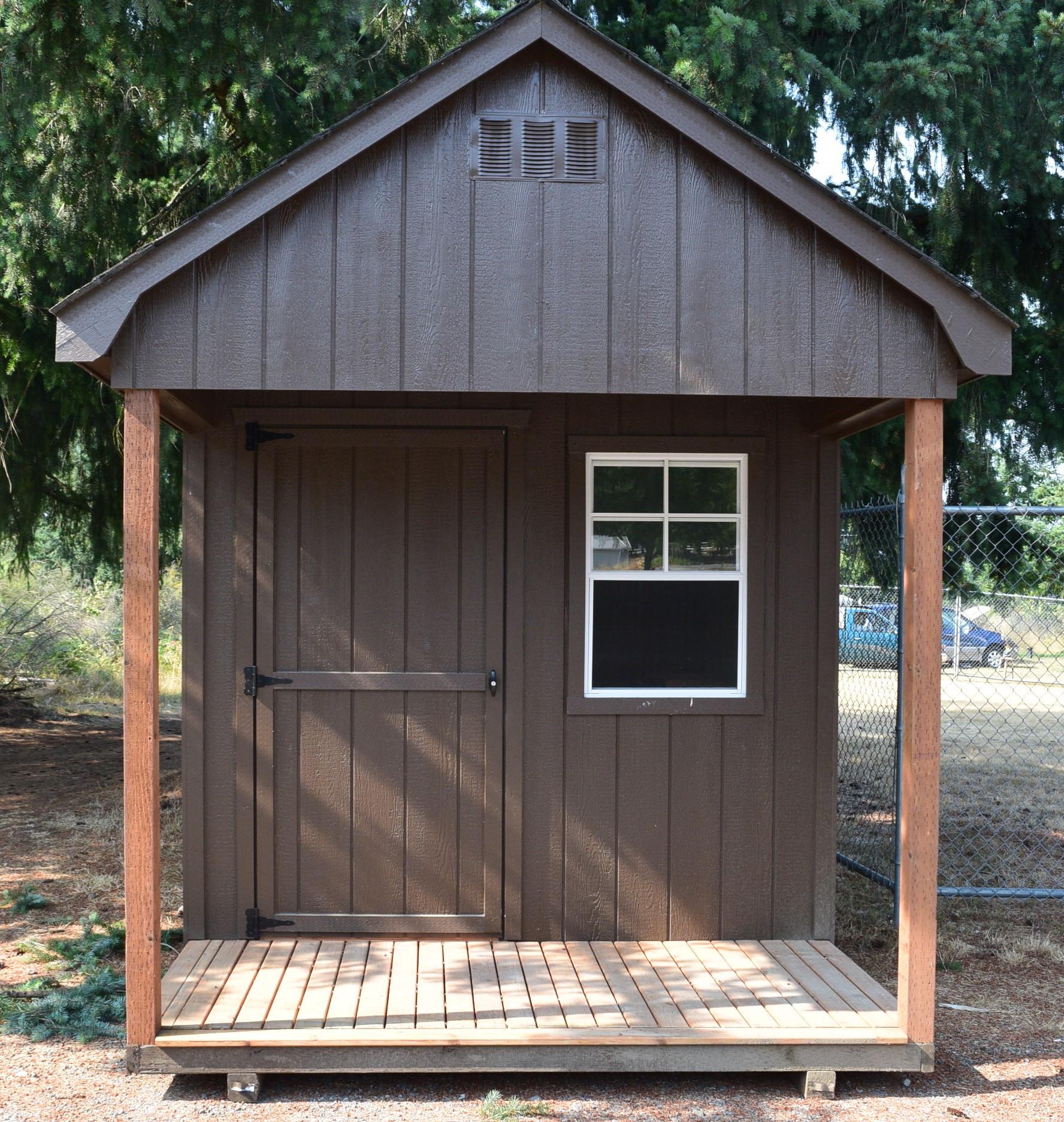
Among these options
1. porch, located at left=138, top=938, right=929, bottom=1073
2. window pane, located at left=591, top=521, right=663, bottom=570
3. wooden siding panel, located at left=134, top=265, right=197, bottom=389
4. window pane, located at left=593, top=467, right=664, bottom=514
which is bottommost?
porch, located at left=138, top=938, right=929, bottom=1073

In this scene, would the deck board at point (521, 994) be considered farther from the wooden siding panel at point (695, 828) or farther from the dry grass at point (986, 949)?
the dry grass at point (986, 949)

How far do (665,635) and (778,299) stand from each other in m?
1.68

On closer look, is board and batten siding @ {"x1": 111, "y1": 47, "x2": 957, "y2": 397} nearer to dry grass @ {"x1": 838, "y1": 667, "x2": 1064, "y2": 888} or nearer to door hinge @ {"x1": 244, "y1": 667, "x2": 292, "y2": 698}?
→ door hinge @ {"x1": 244, "y1": 667, "x2": 292, "y2": 698}

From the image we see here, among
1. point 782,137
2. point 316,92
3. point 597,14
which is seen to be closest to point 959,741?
point 782,137

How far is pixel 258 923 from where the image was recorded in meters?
4.78

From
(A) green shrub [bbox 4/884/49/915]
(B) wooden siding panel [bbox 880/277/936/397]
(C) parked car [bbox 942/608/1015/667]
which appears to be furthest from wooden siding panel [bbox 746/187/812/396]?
(C) parked car [bbox 942/608/1015/667]

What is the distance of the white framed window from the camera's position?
16.1 feet

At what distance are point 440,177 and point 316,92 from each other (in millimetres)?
2474

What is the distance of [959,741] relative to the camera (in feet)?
39.0

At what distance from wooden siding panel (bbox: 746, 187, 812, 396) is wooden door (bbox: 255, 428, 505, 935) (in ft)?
4.73

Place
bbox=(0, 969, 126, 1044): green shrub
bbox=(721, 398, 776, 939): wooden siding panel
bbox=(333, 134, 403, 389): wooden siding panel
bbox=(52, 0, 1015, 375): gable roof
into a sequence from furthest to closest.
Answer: bbox=(721, 398, 776, 939): wooden siding panel → bbox=(0, 969, 126, 1044): green shrub → bbox=(333, 134, 403, 389): wooden siding panel → bbox=(52, 0, 1015, 375): gable roof

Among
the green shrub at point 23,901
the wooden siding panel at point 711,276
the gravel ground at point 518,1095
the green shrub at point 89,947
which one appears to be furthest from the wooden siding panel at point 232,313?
the green shrub at point 23,901

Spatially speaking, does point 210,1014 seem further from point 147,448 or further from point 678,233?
point 678,233

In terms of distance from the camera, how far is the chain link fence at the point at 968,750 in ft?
20.7
